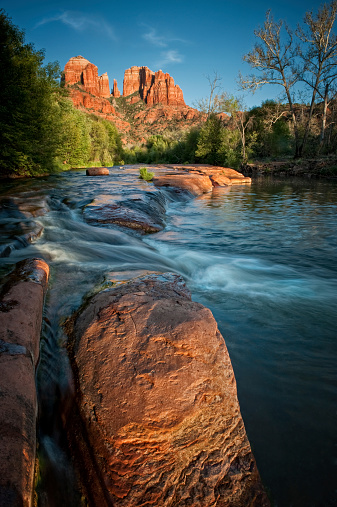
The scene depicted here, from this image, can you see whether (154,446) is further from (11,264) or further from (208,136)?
(208,136)

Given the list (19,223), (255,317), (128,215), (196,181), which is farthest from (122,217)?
(196,181)

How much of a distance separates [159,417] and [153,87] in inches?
6069

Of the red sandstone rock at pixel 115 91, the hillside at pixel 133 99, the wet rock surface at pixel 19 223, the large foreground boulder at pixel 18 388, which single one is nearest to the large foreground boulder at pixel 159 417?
the large foreground boulder at pixel 18 388

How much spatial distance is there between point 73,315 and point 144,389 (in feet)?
3.45

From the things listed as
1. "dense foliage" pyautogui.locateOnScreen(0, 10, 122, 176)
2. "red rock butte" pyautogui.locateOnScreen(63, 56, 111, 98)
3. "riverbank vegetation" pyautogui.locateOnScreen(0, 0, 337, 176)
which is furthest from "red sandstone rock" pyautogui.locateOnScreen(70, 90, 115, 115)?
"dense foliage" pyautogui.locateOnScreen(0, 10, 122, 176)

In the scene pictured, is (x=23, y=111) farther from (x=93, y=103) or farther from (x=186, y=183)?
(x=93, y=103)

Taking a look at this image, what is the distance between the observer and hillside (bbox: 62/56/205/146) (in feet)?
351

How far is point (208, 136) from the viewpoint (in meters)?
32.0

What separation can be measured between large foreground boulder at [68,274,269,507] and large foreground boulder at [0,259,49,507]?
0.29m

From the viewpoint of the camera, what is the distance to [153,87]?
131375mm

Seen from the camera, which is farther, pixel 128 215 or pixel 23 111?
pixel 23 111

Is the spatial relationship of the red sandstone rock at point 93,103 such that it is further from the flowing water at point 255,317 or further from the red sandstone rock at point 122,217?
the flowing water at point 255,317

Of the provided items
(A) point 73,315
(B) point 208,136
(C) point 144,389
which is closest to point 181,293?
(A) point 73,315

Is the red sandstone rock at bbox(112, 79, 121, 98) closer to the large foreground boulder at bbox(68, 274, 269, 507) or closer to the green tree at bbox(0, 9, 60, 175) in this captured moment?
the green tree at bbox(0, 9, 60, 175)
